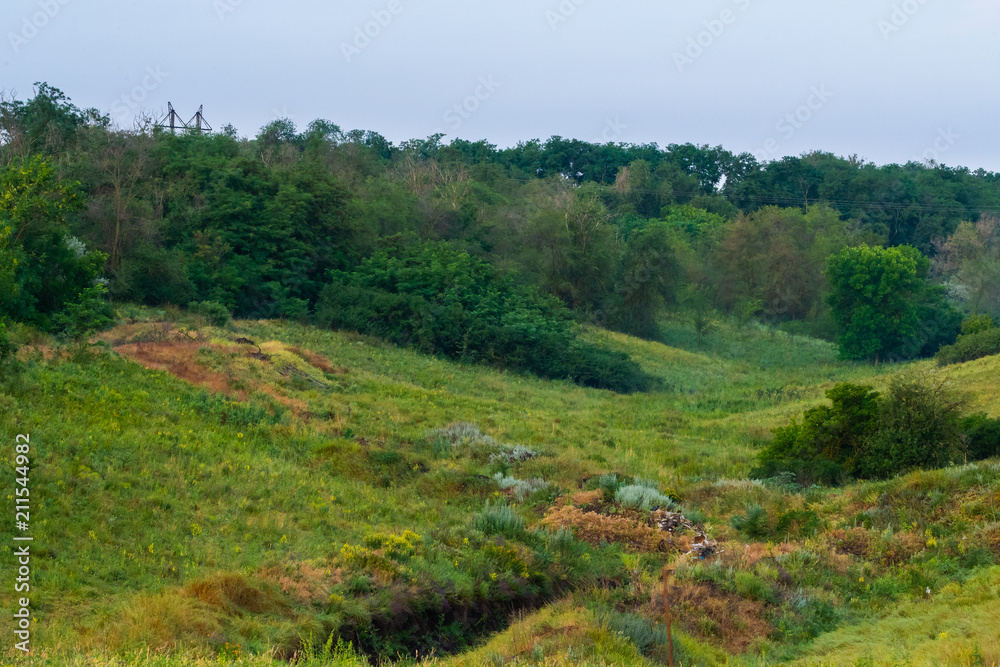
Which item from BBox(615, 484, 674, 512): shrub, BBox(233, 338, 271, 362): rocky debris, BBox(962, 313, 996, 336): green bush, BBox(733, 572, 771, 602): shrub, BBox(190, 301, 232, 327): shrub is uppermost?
BBox(962, 313, 996, 336): green bush

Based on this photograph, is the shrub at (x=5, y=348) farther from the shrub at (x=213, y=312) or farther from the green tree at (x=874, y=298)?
the green tree at (x=874, y=298)

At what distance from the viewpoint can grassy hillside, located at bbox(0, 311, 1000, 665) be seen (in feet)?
26.8

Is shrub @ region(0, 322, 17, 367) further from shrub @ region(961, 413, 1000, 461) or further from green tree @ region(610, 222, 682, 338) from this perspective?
green tree @ region(610, 222, 682, 338)

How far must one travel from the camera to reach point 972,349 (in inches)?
1421

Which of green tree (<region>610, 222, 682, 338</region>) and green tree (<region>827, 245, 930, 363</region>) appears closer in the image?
green tree (<region>827, 245, 930, 363</region>)

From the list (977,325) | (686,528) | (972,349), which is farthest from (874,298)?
(686,528)

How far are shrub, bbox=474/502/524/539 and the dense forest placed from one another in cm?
1089

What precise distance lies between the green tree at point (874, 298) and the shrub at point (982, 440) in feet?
113

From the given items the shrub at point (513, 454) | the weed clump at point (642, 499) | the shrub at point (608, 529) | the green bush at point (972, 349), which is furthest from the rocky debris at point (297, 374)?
the green bush at point (972, 349)

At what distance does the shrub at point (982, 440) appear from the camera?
1661 centimetres

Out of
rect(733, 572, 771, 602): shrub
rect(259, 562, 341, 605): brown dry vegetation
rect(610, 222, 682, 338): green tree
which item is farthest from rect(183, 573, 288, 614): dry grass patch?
rect(610, 222, 682, 338): green tree

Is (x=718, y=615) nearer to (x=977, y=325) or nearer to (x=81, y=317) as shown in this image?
(x=81, y=317)

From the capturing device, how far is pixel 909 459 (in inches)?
645

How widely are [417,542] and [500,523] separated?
170 centimetres
